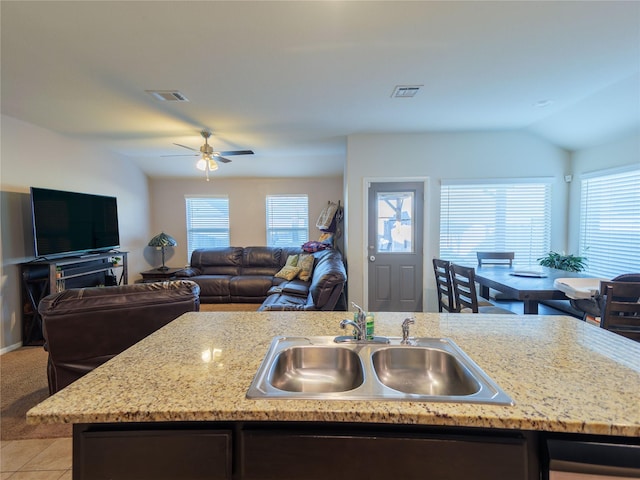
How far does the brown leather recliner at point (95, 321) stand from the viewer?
189 centimetres

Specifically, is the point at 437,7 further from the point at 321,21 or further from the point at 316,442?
the point at 316,442

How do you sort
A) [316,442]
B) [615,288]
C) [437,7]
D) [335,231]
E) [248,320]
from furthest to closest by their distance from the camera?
[335,231] → [615,288] → [437,7] → [248,320] → [316,442]

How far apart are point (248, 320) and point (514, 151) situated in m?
4.39

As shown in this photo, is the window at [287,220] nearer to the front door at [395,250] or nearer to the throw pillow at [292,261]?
the throw pillow at [292,261]

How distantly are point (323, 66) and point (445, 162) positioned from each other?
254 cm

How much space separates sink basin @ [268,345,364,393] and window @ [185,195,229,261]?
5.32 meters

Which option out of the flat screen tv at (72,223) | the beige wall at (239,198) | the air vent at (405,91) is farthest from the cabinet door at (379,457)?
the beige wall at (239,198)

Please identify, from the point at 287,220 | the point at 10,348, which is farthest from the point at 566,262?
the point at 10,348

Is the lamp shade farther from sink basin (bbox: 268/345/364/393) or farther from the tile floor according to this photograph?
sink basin (bbox: 268/345/364/393)

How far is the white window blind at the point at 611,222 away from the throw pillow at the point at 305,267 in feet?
12.8

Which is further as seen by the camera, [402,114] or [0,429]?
[402,114]

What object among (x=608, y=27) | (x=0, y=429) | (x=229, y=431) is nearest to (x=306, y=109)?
(x=608, y=27)

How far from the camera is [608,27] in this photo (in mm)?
1929

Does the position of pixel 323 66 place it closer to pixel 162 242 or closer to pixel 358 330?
pixel 358 330
